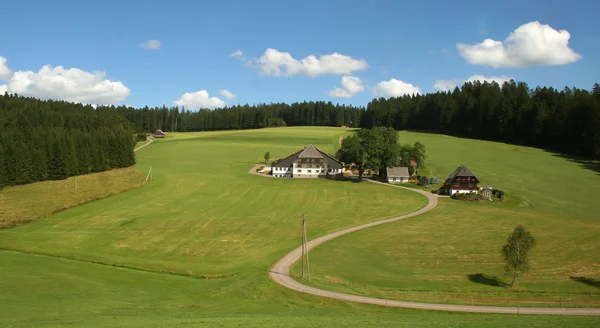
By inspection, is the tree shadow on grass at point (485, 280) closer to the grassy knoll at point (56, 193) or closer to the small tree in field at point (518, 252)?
the small tree in field at point (518, 252)

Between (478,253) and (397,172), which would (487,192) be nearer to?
(397,172)

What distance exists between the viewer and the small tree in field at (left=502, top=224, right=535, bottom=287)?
36.6m

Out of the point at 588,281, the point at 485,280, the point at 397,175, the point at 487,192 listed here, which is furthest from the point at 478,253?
the point at 397,175

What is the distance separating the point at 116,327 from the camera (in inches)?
824

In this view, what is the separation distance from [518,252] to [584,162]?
85.0 m

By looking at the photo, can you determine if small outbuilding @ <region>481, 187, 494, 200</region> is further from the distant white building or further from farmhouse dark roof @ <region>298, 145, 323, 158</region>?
farmhouse dark roof @ <region>298, 145, 323, 158</region>

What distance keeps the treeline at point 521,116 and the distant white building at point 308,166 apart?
6577 cm

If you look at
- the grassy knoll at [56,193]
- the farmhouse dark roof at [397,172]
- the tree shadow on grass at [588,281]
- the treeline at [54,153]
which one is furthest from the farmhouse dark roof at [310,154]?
the tree shadow on grass at [588,281]

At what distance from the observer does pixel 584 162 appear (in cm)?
10381

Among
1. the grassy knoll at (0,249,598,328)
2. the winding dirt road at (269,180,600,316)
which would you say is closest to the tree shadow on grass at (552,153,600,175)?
the winding dirt road at (269,180,600,316)

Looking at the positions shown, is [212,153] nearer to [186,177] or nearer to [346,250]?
[186,177]

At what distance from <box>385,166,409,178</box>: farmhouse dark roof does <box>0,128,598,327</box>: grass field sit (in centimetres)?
843

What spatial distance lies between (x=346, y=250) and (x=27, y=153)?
63589 mm

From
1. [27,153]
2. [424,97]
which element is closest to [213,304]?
[27,153]
